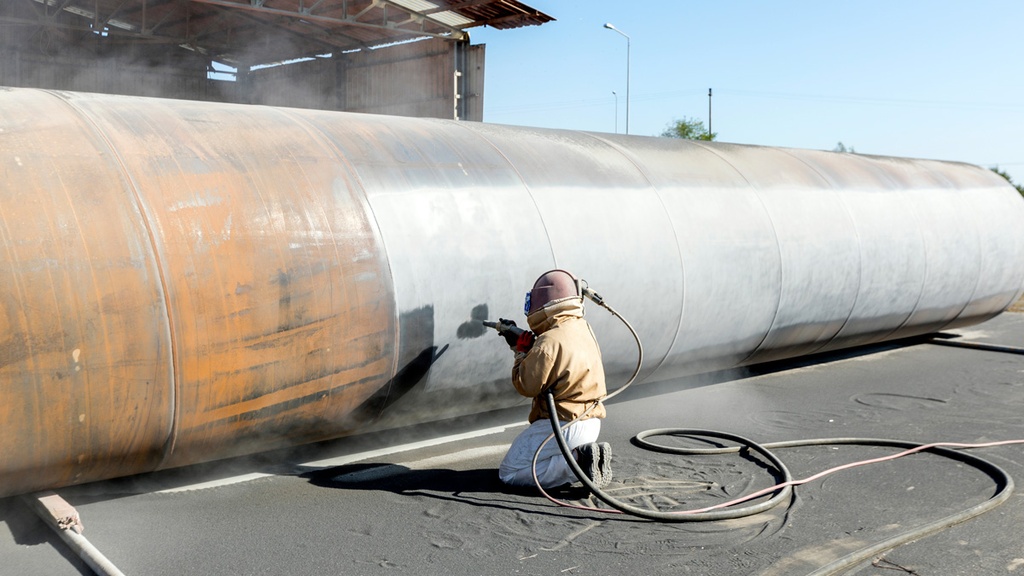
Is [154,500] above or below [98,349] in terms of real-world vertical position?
below

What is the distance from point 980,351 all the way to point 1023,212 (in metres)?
2.24

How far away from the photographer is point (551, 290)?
16.5 ft

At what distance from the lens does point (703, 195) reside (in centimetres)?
761

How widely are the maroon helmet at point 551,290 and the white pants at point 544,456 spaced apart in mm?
682

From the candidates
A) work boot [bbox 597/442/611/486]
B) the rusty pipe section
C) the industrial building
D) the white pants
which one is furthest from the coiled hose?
the industrial building

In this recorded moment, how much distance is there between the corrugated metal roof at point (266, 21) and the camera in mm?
13969

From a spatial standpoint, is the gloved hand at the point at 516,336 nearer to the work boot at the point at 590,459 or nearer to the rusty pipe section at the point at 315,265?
the rusty pipe section at the point at 315,265

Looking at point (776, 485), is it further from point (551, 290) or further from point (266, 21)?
point (266, 21)

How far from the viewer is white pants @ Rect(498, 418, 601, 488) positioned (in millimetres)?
4980

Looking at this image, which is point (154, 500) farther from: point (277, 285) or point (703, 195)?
point (703, 195)

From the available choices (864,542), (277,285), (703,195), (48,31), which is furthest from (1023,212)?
(48,31)

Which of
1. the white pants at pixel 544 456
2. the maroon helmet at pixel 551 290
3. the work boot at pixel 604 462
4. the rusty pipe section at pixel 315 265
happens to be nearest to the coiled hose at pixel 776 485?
the white pants at pixel 544 456

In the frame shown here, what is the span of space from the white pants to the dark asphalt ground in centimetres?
12

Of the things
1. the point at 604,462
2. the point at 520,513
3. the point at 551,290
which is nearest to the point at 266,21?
the point at 551,290
